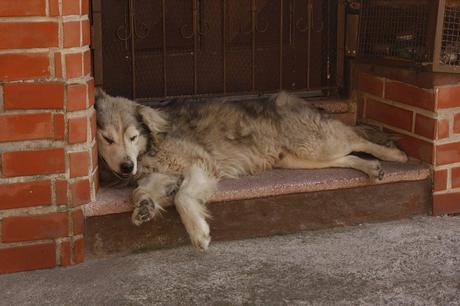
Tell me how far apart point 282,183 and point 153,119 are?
0.77m

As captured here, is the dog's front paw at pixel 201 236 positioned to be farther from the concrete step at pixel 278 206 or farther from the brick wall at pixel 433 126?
the brick wall at pixel 433 126

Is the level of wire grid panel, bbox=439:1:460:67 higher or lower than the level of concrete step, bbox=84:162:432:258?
higher

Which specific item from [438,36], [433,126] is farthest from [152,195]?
[438,36]

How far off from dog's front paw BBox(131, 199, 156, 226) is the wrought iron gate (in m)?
1.04

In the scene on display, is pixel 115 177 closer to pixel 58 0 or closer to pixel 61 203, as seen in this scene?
pixel 61 203

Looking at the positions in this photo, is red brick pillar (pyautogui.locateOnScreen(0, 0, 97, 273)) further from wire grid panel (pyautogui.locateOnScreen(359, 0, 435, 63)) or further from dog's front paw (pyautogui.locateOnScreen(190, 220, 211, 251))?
wire grid panel (pyautogui.locateOnScreen(359, 0, 435, 63))

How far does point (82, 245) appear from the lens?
3.42 metres

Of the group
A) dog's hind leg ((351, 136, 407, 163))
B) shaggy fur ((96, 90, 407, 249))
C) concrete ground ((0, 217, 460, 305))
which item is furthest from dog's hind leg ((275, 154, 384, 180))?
concrete ground ((0, 217, 460, 305))

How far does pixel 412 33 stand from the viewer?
4066 millimetres

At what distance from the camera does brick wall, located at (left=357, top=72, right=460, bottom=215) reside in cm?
397

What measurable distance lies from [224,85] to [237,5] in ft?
1.64

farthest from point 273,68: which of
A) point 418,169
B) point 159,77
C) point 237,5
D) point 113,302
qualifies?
point 113,302

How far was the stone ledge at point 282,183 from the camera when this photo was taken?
3.46 meters

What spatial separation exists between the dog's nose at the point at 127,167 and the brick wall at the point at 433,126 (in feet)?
5.44
